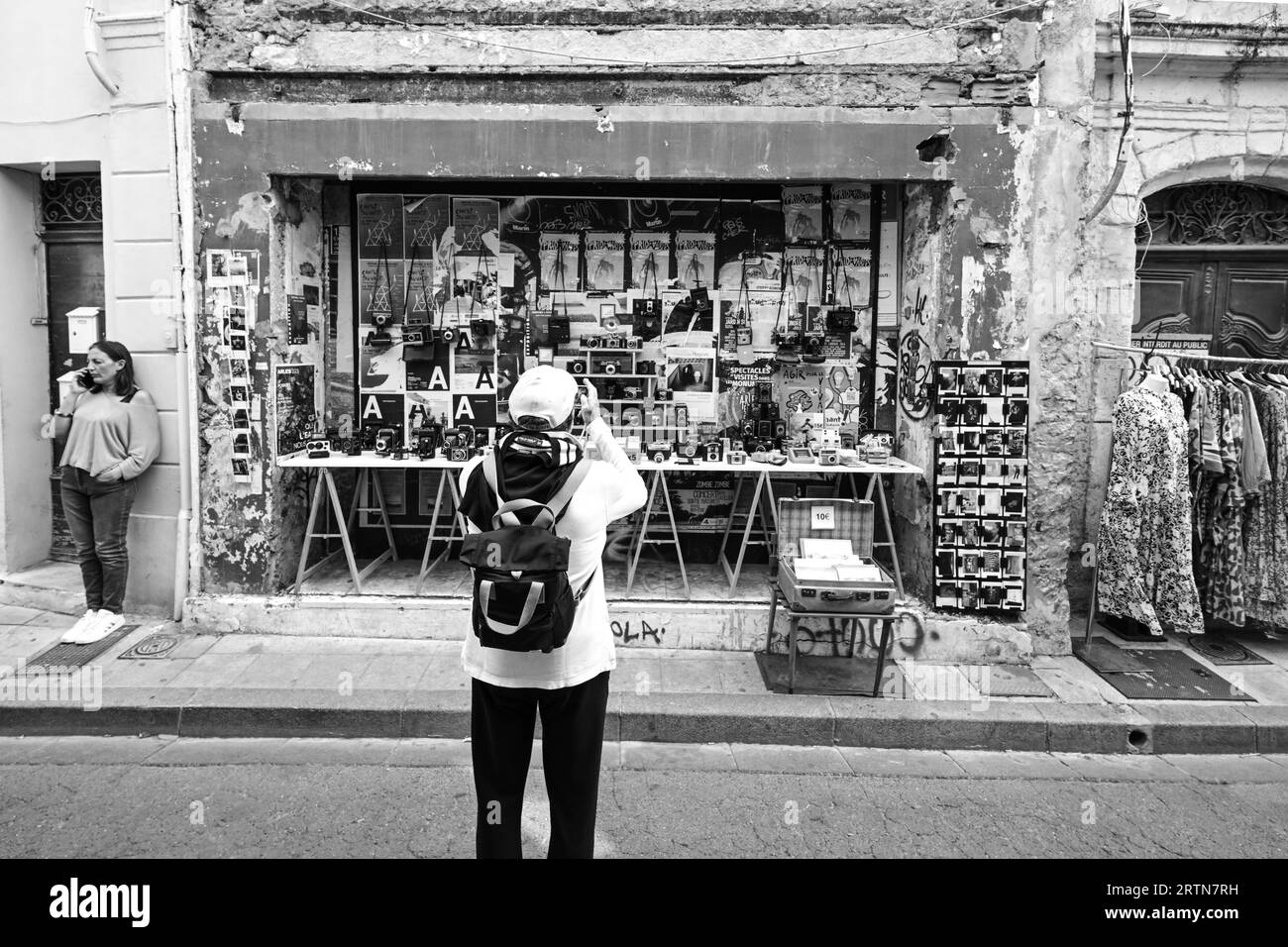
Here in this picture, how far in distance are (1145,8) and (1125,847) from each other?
19.9 feet

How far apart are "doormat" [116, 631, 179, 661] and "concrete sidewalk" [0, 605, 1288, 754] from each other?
0.59 feet

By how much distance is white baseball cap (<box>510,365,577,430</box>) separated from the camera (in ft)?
9.44

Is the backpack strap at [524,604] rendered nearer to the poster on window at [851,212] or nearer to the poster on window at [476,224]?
the poster on window at [476,224]

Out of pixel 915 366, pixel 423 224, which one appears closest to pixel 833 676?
pixel 915 366

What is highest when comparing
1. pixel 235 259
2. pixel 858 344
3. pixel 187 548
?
pixel 235 259

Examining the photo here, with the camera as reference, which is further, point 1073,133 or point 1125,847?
point 1073,133

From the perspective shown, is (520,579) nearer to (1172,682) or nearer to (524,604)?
(524,604)

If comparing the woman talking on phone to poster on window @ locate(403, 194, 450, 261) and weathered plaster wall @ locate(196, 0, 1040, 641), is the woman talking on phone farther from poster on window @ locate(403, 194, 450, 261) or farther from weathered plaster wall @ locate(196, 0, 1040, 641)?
poster on window @ locate(403, 194, 450, 261)

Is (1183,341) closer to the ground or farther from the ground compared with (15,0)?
closer to the ground

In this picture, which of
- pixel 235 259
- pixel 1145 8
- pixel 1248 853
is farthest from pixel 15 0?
pixel 1248 853

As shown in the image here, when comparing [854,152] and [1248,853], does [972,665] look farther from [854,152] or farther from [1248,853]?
[854,152]

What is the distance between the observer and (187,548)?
625cm

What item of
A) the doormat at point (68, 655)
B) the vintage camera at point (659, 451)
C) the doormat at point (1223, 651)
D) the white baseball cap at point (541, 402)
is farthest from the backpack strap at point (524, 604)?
the doormat at point (1223, 651)

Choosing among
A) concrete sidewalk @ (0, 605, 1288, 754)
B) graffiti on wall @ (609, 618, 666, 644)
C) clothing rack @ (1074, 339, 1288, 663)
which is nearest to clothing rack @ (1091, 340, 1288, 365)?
clothing rack @ (1074, 339, 1288, 663)
